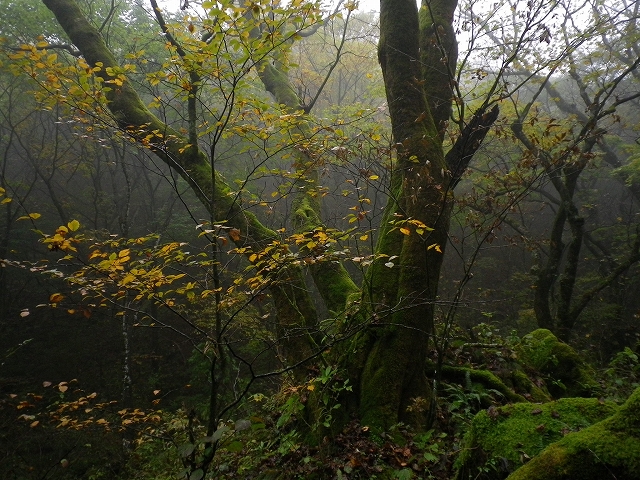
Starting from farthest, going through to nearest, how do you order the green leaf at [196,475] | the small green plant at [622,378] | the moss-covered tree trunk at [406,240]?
the small green plant at [622,378], the moss-covered tree trunk at [406,240], the green leaf at [196,475]

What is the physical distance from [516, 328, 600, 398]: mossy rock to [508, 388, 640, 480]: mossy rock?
136 inches

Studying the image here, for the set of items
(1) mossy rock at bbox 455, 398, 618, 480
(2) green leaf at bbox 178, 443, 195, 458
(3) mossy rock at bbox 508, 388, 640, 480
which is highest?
(2) green leaf at bbox 178, 443, 195, 458

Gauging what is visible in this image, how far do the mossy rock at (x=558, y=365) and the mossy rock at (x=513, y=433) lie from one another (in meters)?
2.47

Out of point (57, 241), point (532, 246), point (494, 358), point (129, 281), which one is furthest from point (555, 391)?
point (57, 241)

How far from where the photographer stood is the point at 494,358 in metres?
5.09

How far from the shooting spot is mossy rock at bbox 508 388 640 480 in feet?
5.78

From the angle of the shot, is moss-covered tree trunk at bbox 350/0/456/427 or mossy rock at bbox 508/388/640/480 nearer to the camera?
mossy rock at bbox 508/388/640/480

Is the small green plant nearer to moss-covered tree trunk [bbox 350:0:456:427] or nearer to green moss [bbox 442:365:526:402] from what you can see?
green moss [bbox 442:365:526:402]

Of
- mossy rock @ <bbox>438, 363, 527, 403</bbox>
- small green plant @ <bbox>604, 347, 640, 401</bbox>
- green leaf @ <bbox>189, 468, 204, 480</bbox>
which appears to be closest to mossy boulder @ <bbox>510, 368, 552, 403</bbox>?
mossy rock @ <bbox>438, 363, 527, 403</bbox>

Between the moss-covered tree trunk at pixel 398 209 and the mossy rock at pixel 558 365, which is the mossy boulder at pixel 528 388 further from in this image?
the moss-covered tree trunk at pixel 398 209

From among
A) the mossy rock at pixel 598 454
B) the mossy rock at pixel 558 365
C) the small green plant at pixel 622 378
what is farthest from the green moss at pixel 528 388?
the mossy rock at pixel 598 454

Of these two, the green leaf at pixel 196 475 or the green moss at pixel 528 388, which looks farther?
the green moss at pixel 528 388

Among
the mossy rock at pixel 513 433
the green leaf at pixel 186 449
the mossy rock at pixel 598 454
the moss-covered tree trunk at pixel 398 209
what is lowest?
the mossy rock at pixel 513 433

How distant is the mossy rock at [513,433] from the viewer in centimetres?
234
